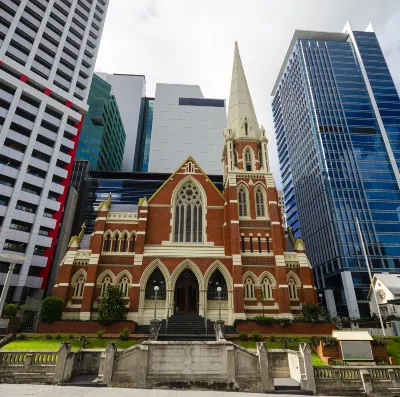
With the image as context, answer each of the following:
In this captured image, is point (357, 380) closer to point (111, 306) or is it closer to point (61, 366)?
→ point (61, 366)

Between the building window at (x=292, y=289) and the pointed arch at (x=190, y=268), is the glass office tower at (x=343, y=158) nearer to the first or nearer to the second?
the building window at (x=292, y=289)

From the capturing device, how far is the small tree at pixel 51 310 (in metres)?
24.7

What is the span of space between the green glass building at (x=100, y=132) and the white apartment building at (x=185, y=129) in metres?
12.0

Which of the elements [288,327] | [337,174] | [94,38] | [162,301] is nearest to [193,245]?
[162,301]

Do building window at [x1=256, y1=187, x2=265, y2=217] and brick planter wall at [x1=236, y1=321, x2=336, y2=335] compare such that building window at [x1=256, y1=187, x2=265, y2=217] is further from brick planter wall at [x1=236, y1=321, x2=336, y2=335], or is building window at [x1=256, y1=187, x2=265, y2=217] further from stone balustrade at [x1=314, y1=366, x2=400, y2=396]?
stone balustrade at [x1=314, y1=366, x2=400, y2=396]

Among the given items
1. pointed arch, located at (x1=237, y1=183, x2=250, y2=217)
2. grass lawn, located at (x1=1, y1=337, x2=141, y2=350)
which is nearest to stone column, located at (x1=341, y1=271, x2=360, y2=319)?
pointed arch, located at (x1=237, y1=183, x2=250, y2=217)

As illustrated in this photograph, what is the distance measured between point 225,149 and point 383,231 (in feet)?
120

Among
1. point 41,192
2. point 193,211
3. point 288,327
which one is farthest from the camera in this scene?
point 41,192

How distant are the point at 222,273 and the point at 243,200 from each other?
9.07m

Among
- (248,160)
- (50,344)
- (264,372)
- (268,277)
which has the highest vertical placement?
(248,160)

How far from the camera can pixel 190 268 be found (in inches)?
1188

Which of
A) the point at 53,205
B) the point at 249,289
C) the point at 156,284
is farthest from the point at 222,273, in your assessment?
the point at 53,205

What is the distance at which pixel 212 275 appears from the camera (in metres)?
30.5

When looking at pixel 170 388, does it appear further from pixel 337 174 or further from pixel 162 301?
pixel 337 174
